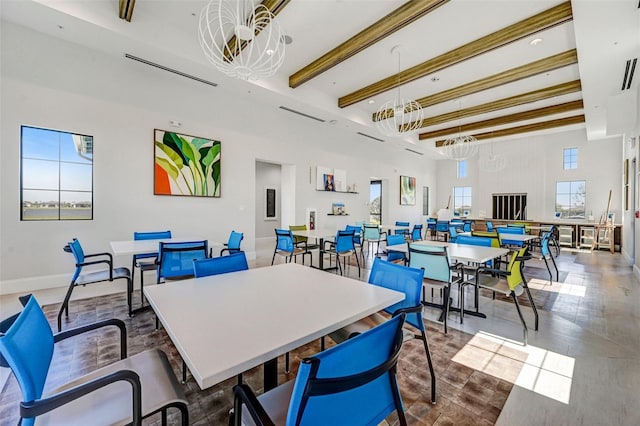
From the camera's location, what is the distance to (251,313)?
132 centimetres

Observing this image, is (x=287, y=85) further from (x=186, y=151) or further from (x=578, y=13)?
(x=578, y=13)

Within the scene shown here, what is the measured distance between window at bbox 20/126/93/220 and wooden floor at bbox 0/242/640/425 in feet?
3.91

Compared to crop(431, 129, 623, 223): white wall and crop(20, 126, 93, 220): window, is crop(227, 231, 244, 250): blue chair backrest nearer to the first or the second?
crop(20, 126, 93, 220): window

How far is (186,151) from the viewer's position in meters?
5.33

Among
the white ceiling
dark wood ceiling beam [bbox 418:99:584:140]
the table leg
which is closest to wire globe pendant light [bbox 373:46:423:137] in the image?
the white ceiling

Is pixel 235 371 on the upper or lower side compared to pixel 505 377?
upper

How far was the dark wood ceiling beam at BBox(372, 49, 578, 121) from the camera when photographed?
4828 millimetres

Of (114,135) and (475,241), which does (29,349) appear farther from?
(114,135)

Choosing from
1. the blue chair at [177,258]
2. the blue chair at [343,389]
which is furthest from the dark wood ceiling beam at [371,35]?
the blue chair at [343,389]

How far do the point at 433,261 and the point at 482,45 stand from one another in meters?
3.83

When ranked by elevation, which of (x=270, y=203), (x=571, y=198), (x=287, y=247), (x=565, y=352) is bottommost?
(x=565, y=352)

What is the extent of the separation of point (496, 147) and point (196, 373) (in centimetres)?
1299

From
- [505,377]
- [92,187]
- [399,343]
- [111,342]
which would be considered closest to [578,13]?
[505,377]

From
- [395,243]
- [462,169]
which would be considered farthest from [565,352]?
[462,169]
